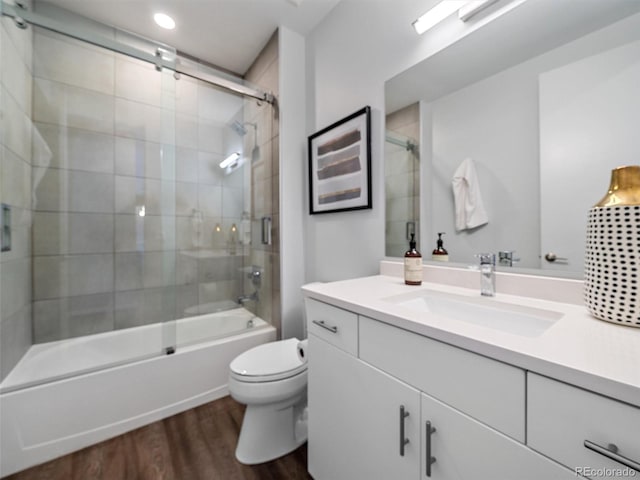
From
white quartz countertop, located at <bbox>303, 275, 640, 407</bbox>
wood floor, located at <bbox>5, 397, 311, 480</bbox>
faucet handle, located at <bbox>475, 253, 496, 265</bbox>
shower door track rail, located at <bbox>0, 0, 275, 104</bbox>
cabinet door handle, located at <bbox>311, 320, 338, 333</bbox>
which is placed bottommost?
wood floor, located at <bbox>5, 397, 311, 480</bbox>

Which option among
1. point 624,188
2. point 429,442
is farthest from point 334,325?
point 624,188

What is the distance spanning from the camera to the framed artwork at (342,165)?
1503mm

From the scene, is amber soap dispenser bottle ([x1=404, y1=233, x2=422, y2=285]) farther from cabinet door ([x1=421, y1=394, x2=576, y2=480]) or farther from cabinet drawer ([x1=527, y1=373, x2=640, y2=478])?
cabinet drawer ([x1=527, y1=373, x2=640, y2=478])

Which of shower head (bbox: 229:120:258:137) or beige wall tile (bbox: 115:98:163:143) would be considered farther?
shower head (bbox: 229:120:258:137)

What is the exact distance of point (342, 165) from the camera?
5.43 ft

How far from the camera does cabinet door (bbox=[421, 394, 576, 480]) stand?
48 centimetres

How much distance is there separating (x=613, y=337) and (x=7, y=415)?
7.42 feet

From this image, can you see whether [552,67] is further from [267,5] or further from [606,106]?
[267,5]

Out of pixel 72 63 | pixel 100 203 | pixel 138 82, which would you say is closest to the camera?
pixel 72 63

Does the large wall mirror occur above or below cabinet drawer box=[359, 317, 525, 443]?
above

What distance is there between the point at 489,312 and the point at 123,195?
8.16 ft

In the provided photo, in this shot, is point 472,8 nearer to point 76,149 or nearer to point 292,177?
point 292,177

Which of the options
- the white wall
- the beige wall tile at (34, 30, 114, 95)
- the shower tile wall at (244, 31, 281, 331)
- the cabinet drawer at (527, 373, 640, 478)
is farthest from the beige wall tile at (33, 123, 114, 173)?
the cabinet drawer at (527, 373, 640, 478)

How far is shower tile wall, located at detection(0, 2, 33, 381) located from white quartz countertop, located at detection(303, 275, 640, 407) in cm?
179
